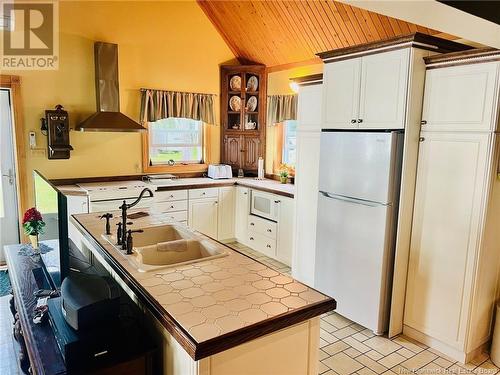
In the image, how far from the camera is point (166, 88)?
200 inches

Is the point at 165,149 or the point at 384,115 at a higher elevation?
the point at 384,115

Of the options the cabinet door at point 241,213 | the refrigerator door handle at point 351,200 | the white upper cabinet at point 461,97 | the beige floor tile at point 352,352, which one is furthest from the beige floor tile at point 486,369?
the cabinet door at point 241,213

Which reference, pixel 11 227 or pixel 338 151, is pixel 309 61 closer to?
pixel 338 151

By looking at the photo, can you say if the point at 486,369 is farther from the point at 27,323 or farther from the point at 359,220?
the point at 27,323

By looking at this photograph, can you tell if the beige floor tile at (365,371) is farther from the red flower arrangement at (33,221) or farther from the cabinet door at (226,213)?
the cabinet door at (226,213)

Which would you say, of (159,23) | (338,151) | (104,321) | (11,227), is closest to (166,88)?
(159,23)

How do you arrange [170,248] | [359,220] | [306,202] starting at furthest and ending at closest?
[306,202] < [359,220] < [170,248]

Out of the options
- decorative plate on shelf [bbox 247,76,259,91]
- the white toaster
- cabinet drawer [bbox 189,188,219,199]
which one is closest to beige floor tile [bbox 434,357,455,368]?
cabinet drawer [bbox 189,188,219,199]

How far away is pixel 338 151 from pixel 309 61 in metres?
2.04

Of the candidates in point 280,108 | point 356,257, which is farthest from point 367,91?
point 280,108

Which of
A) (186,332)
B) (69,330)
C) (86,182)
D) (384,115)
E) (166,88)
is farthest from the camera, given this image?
(166,88)

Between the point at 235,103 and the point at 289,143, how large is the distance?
988 mm

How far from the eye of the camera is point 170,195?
473cm

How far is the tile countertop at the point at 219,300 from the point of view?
4.22 feet
